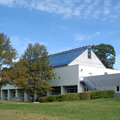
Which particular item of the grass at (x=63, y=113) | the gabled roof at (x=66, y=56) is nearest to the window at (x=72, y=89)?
the gabled roof at (x=66, y=56)

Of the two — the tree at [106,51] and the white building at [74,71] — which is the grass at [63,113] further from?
the tree at [106,51]

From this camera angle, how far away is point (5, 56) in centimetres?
2644

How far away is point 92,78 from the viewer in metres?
38.8

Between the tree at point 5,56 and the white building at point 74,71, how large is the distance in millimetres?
15936

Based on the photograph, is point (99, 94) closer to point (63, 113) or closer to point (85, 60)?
point (85, 60)

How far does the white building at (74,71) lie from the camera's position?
3997cm

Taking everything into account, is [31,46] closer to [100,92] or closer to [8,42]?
[8,42]

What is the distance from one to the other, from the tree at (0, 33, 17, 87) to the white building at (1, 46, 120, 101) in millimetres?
15936

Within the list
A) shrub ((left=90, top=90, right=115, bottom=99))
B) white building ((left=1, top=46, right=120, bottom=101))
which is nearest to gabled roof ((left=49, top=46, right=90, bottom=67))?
white building ((left=1, top=46, right=120, bottom=101))

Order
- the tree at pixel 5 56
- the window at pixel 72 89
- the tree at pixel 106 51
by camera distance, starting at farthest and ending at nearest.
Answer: the tree at pixel 106 51
the window at pixel 72 89
the tree at pixel 5 56

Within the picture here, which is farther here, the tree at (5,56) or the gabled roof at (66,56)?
the gabled roof at (66,56)

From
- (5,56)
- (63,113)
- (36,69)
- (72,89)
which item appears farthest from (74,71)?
(63,113)

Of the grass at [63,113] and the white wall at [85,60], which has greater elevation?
the white wall at [85,60]

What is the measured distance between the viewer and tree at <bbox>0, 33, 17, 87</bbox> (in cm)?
2623
